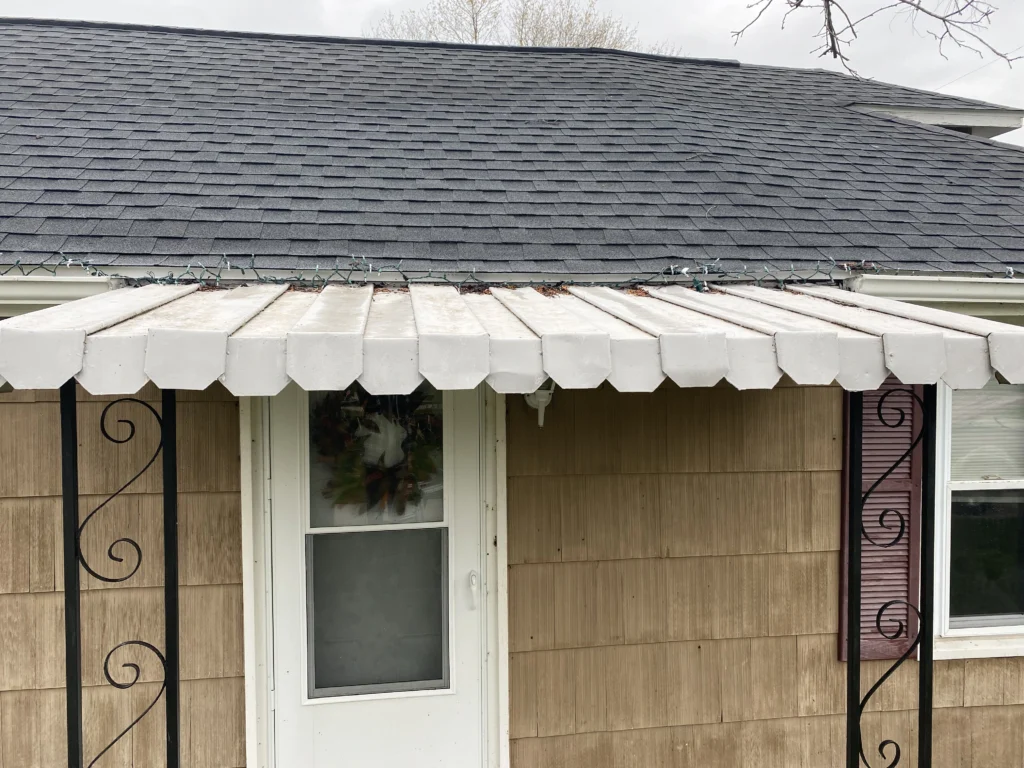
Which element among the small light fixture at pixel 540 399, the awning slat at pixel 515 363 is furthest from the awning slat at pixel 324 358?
the small light fixture at pixel 540 399

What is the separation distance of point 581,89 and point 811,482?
10.2 feet

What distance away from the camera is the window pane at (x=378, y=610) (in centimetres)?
277

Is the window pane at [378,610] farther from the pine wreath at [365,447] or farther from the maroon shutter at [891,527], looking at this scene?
the maroon shutter at [891,527]

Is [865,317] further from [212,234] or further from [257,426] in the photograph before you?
[212,234]

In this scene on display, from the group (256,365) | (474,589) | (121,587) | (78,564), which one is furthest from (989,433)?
(121,587)

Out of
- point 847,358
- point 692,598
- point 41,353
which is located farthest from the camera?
point 692,598

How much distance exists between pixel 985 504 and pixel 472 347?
289 cm

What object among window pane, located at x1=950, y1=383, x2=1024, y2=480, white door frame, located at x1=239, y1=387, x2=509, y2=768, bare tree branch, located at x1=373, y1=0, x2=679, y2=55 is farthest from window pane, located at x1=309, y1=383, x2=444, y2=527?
bare tree branch, located at x1=373, y1=0, x2=679, y2=55

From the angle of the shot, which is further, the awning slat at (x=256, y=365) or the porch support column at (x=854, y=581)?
the porch support column at (x=854, y=581)

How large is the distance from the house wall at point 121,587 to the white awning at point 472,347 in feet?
2.72

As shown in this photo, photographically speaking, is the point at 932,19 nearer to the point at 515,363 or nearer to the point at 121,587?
the point at 515,363

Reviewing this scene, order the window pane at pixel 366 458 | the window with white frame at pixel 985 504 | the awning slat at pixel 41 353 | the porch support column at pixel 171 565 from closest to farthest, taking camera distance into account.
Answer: the awning slat at pixel 41 353 → the porch support column at pixel 171 565 → the window pane at pixel 366 458 → the window with white frame at pixel 985 504

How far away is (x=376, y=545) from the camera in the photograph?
2.79 metres

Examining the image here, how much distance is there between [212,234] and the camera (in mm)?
2744
